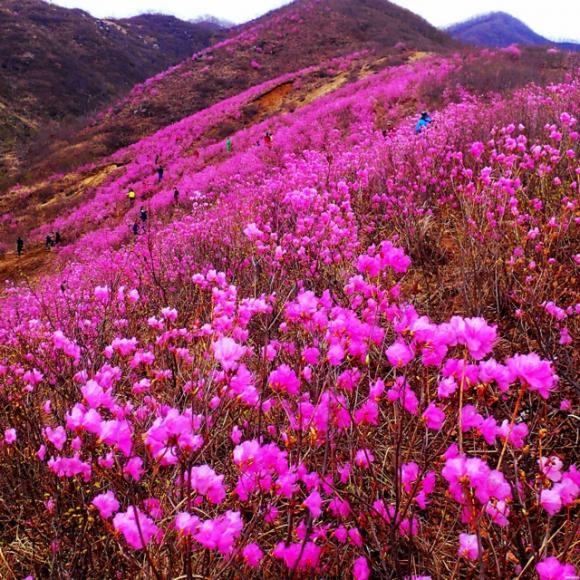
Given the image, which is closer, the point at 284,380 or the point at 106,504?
the point at 106,504

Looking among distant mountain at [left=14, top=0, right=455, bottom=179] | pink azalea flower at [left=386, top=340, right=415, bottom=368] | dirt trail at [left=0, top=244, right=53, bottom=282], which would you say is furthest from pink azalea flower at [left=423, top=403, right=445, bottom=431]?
distant mountain at [left=14, top=0, right=455, bottom=179]

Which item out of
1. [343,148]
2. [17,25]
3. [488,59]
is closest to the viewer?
[343,148]

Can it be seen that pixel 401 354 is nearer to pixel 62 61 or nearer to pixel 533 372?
pixel 533 372

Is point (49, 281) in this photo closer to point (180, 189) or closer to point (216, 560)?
point (180, 189)

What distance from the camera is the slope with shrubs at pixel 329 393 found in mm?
1261

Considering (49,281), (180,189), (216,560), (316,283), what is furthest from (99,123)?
(216,560)

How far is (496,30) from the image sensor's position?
10706 centimetres

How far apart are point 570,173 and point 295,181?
12.6 ft

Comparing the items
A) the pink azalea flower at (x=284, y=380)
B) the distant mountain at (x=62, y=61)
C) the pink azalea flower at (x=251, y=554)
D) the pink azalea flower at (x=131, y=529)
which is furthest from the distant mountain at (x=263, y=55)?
the pink azalea flower at (x=251, y=554)

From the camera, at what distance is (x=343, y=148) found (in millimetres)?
10609

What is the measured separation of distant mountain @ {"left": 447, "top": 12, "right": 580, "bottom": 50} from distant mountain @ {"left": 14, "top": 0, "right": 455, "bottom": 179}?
77463mm

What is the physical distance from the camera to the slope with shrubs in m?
1.26

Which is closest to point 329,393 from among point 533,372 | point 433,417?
point 433,417

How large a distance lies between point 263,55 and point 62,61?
2137 cm
